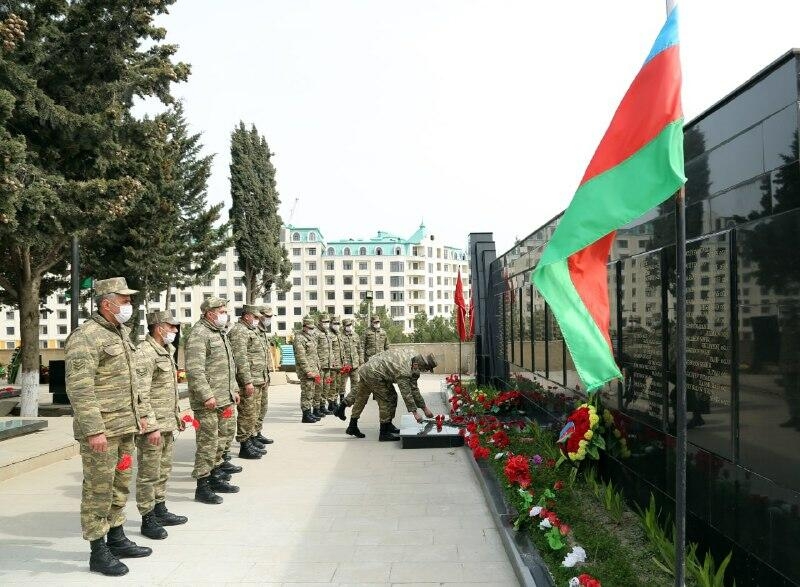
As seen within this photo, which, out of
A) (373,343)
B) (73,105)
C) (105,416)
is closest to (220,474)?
(105,416)

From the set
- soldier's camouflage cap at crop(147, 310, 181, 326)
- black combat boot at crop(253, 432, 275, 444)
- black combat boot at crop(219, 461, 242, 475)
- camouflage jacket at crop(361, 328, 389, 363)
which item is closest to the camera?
soldier's camouflage cap at crop(147, 310, 181, 326)

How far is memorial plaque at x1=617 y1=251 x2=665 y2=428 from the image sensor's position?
5.18 meters

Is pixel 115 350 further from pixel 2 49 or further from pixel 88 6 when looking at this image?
pixel 88 6

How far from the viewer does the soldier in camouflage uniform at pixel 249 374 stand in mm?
9328

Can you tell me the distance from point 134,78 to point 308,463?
8105 mm

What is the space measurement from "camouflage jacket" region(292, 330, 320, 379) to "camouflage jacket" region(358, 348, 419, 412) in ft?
8.42

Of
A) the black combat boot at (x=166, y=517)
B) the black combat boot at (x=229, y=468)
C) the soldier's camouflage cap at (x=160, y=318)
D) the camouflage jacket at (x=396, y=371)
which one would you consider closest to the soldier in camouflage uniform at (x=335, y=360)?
the camouflage jacket at (x=396, y=371)

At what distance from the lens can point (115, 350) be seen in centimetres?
541

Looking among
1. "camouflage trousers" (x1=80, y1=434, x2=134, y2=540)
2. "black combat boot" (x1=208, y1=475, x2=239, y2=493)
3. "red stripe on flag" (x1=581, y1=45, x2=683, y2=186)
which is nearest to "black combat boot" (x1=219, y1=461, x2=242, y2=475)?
"black combat boot" (x1=208, y1=475, x2=239, y2=493)

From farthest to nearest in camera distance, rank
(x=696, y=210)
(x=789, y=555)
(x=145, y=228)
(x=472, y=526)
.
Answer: (x=145, y=228) < (x=472, y=526) < (x=696, y=210) < (x=789, y=555)

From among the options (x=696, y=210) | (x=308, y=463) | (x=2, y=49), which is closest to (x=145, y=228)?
(x=2, y=49)

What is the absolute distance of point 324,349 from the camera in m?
14.5

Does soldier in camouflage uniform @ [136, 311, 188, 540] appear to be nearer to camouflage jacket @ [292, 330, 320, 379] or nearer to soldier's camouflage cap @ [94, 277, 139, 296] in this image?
soldier's camouflage cap @ [94, 277, 139, 296]

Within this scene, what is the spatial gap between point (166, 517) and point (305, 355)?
6.89m
